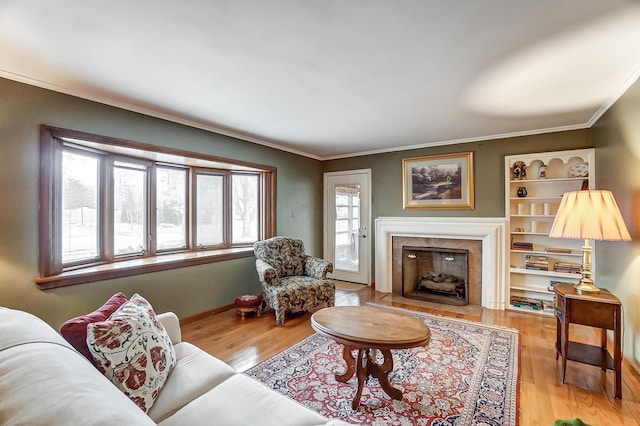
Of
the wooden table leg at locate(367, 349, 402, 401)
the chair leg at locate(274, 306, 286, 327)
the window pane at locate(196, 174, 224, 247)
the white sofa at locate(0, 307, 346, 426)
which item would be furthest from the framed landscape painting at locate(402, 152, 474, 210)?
the white sofa at locate(0, 307, 346, 426)

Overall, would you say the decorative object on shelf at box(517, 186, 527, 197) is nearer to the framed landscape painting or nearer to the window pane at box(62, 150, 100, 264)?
the framed landscape painting

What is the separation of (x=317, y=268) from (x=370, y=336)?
77.6 inches

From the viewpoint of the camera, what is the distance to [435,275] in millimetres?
4594

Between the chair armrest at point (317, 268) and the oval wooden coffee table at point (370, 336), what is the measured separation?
146cm

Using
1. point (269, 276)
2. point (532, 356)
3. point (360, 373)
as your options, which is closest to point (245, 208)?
point (269, 276)

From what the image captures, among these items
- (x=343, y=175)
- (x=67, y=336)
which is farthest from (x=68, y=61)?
(x=343, y=175)

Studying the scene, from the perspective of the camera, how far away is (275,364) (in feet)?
8.04

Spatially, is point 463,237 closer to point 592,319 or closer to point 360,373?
point 592,319

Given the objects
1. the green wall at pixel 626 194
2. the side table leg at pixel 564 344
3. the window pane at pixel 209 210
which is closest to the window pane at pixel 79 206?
the window pane at pixel 209 210

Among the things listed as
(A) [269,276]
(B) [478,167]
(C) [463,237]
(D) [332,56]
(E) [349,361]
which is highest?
(D) [332,56]

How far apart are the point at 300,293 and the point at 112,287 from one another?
1.86 metres

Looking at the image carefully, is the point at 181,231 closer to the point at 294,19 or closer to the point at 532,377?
the point at 294,19

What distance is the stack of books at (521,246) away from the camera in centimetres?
382

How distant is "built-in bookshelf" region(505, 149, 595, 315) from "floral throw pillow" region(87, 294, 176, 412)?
4.11 metres
